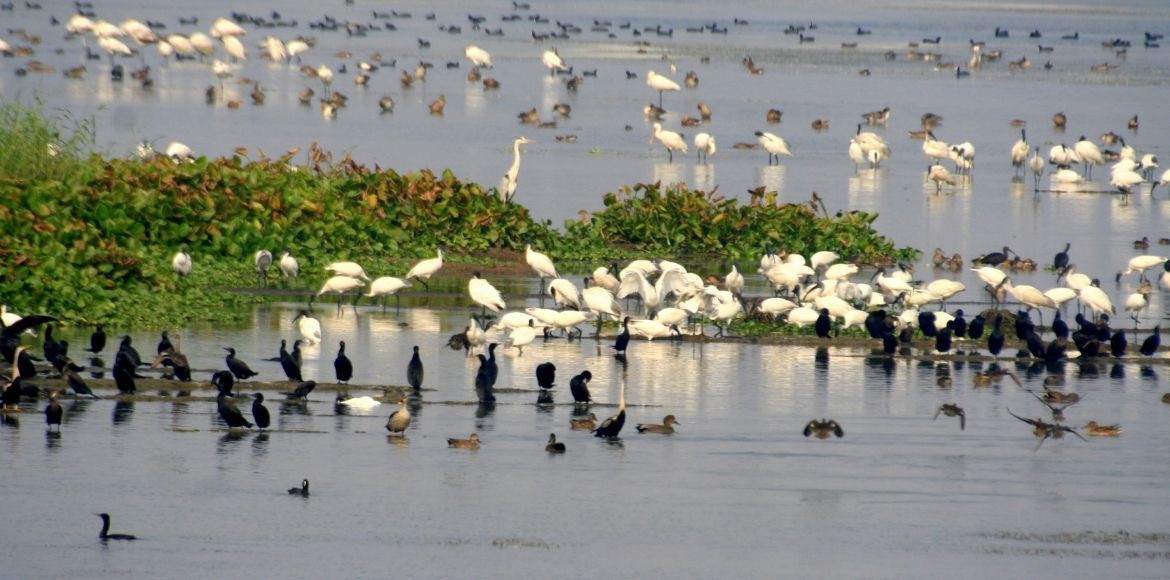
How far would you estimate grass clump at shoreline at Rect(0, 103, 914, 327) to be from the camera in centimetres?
1992

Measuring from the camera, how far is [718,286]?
22734 mm

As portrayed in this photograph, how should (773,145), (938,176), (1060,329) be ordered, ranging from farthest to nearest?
(773,145) → (938,176) → (1060,329)

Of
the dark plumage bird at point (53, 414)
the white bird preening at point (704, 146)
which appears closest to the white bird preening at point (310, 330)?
the dark plumage bird at point (53, 414)

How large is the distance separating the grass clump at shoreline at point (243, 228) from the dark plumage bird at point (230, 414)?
15.2 feet

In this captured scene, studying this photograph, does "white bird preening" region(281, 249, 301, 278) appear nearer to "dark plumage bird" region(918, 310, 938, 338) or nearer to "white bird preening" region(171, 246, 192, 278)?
"white bird preening" region(171, 246, 192, 278)

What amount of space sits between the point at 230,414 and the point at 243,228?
8.88 m

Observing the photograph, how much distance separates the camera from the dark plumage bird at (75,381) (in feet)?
50.1

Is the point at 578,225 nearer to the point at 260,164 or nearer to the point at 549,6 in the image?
the point at 260,164

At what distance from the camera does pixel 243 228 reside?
23.3 m

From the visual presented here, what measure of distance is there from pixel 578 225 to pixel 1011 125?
2616 cm

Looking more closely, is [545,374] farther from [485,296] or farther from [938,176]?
[938,176]

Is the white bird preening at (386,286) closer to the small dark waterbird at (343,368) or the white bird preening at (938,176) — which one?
the small dark waterbird at (343,368)

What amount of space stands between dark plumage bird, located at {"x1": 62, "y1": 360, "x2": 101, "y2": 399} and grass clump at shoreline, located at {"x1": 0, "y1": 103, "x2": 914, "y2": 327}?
10.8 feet

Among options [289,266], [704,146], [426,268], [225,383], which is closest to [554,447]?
[225,383]
